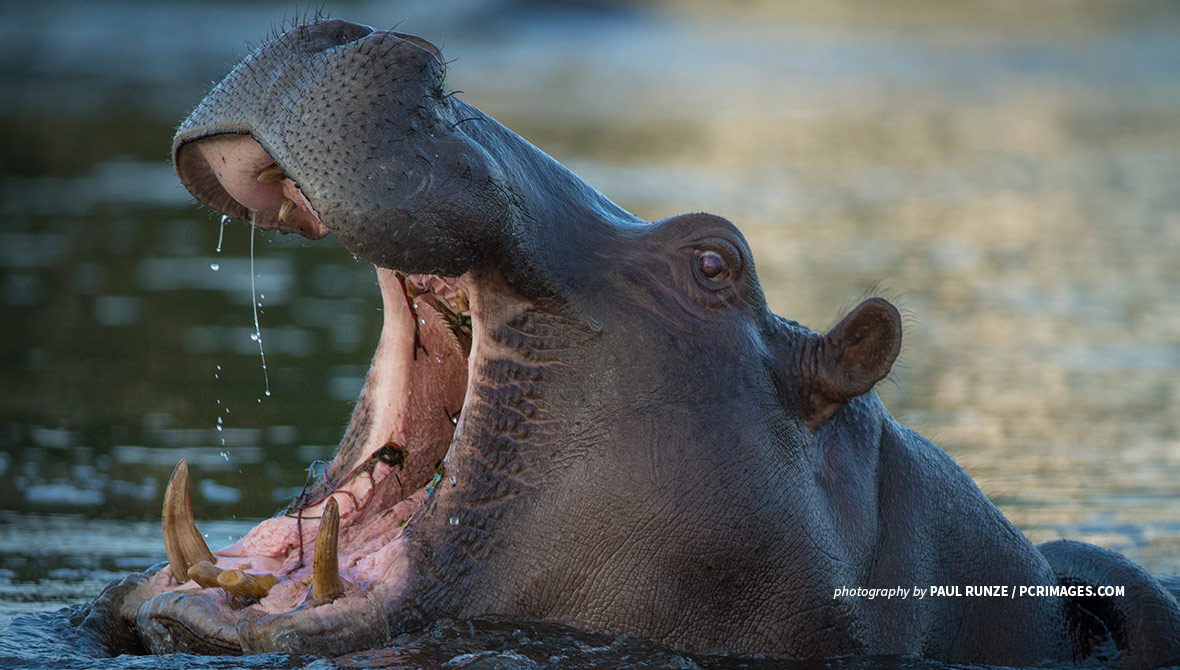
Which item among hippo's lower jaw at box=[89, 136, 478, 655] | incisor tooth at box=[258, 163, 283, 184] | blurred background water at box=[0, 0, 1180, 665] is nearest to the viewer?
hippo's lower jaw at box=[89, 136, 478, 655]

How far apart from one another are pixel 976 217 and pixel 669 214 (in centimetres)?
342

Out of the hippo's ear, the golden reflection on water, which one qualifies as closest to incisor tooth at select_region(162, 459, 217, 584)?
the hippo's ear

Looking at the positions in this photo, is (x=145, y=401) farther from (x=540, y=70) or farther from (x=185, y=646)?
(x=540, y=70)

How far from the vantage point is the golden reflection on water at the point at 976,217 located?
7.70 meters

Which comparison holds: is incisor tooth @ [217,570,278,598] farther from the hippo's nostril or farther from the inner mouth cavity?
the hippo's nostril

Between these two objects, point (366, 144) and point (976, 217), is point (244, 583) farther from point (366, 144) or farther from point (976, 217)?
point (976, 217)

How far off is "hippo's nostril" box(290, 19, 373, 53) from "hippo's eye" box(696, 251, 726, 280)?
38.5 inches

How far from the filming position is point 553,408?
3.76 meters

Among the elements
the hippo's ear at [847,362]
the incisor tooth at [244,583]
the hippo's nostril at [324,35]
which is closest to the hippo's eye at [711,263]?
the hippo's ear at [847,362]

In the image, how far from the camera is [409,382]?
4141 mm

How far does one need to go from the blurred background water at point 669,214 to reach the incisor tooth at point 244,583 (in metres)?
1.57

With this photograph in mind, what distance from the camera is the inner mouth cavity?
3721mm

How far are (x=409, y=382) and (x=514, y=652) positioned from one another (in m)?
0.81

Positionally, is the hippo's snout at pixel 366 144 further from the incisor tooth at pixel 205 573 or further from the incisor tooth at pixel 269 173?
the incisor tooth at pixel 205 573
